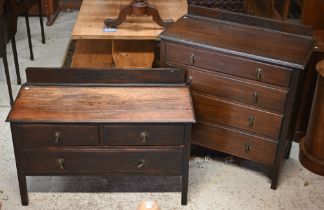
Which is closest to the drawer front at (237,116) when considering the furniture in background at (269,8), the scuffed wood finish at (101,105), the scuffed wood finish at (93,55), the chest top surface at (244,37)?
the scuffed wood finish at (101,105)

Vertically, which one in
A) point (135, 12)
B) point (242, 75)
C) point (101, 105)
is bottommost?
point (101, 105)

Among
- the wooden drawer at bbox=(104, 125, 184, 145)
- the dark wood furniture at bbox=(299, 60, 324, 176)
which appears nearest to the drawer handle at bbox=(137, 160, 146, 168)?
the wooden drawer at bbox=(104, 125, 184, 145)

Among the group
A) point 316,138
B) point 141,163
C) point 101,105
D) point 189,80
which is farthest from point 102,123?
point 316,138

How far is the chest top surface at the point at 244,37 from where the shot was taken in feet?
7.75

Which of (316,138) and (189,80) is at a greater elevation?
(189,80)

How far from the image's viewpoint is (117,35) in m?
2.94

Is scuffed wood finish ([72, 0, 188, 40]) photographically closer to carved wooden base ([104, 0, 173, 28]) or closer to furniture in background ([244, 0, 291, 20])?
carved wooden base ([104, 0, 173, 28])

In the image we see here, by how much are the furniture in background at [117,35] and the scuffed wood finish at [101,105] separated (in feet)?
1.91

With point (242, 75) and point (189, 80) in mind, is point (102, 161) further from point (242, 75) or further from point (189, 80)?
point (242, 75)

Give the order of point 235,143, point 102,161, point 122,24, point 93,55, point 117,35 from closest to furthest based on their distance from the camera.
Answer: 1. point 102,161
2. point 235,143
3. point 117,35
4. point 122,24
5. point 93,55

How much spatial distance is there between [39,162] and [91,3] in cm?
148

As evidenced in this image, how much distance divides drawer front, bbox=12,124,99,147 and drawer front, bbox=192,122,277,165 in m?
0.64

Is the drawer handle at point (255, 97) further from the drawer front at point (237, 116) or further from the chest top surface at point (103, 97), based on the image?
the chest top surface at point (103, 97)

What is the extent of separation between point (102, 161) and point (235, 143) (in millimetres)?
717
